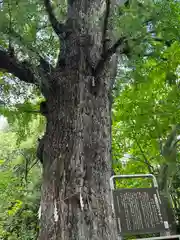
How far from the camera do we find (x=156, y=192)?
2152mm

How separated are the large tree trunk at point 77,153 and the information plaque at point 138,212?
86 mm

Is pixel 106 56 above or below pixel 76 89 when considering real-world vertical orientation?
above

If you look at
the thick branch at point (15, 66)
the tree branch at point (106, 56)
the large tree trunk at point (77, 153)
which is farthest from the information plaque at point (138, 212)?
the thick branch at point (15, 66)

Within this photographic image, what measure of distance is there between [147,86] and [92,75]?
165cm

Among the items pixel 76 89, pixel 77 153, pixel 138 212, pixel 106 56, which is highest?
pixel 106 56

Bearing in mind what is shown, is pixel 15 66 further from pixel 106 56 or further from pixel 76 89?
pixel 106 56

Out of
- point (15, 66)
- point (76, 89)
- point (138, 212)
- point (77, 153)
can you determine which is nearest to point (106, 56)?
point (76, 89)

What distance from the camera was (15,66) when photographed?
2.55m

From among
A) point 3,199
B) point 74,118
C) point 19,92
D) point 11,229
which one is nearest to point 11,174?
point 3,199

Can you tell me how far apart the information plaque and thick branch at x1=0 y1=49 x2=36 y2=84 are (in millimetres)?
1441

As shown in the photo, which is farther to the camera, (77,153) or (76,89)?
(76,89)

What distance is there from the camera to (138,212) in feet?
6.67

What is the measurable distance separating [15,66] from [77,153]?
3.75 ft

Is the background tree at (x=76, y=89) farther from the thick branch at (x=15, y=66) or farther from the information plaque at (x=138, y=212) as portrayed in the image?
the information plaque at (x=138, y=212)
